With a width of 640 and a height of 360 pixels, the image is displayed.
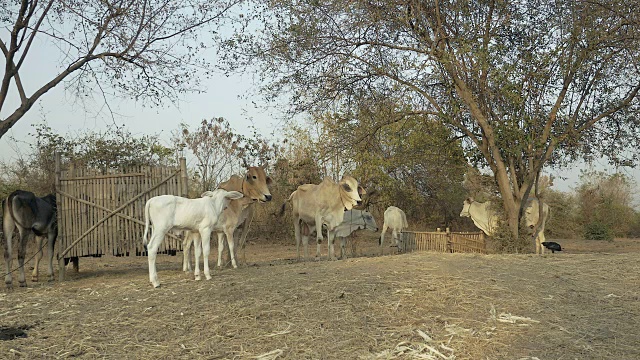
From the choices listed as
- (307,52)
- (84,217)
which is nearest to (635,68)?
(307,52)

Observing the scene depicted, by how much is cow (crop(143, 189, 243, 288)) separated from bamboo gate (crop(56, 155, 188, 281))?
2.21 metres

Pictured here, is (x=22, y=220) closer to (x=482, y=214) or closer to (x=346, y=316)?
(x=346, y=316)

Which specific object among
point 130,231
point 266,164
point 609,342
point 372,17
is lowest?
point 609,342

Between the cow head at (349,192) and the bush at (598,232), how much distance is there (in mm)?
18537

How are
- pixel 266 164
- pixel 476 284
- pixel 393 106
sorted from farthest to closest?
pixel 266 164, pixel 393 106, pixel 476 284

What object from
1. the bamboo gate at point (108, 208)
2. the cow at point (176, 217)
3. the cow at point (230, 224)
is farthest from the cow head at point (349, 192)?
the cow at point (176, 217)

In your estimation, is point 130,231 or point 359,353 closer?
point 359,353

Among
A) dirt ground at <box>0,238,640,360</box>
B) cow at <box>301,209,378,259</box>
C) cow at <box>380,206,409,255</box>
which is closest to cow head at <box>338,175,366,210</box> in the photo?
cow at <box>301,209,378,259</box>

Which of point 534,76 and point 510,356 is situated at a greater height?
point 534,76

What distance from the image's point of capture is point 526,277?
9.22 metres

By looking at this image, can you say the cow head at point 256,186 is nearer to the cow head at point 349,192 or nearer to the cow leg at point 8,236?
the cow head at point 349,192

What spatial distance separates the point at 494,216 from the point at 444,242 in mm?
2140

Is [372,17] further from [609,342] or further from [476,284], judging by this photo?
[609,342]

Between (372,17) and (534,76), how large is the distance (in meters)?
3.86
